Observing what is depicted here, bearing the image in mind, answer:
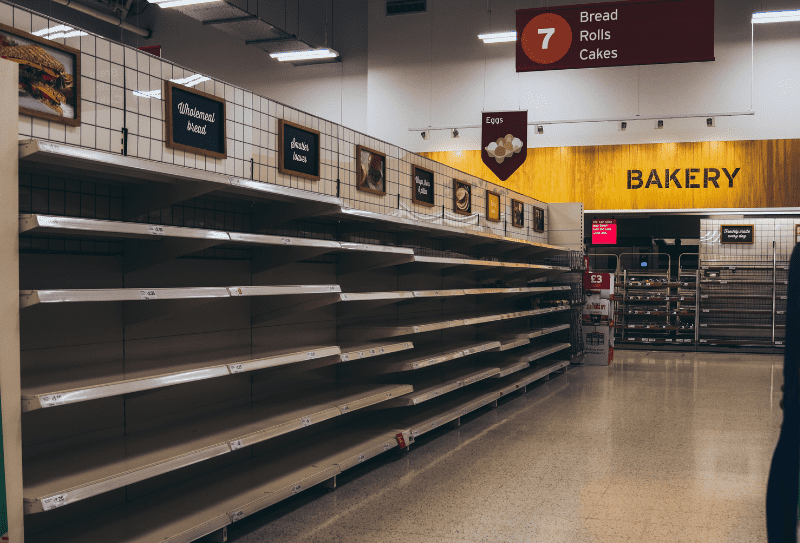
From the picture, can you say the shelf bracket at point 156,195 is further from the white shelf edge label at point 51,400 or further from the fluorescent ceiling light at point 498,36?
the fluorescent ceiling light at point 498,36

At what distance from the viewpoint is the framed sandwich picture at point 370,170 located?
492 cm

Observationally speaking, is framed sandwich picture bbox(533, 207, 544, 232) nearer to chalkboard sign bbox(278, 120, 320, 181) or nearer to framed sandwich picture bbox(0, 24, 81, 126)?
chalkboard sign bbox(278, 120, 320, 181)

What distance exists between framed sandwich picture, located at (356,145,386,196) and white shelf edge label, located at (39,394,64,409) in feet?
9.65

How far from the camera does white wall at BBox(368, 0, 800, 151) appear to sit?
38.7 ft

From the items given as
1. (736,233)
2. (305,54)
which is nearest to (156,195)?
(305,54)

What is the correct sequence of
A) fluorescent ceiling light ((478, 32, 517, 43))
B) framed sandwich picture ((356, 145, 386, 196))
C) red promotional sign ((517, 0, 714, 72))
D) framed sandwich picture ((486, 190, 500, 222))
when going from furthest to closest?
fluorescent ceiling light ((478, 32, 517, 43)) → framed sandwich picture ((486, 190, 500, 222)) → red promotional sign ((517, 0, 714, 72)) → framed sandwich picture ((356, 145, 386, 196))

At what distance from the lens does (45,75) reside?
8.47ft

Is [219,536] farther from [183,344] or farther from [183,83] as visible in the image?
[183,83]

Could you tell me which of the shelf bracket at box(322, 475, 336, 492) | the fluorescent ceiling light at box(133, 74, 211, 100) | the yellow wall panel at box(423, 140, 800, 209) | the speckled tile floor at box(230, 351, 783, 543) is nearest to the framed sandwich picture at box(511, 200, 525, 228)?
the speckled tile floor at box(230, 351, 783, 543)

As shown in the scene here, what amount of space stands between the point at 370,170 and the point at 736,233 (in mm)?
10027

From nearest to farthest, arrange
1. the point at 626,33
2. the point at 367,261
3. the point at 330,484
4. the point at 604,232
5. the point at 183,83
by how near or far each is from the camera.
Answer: the point at 183,83
the point at 330,484
the point at 367,261
the point at 626,33
the point at 604,232

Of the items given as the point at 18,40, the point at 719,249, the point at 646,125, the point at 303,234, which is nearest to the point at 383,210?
the point at 303,234

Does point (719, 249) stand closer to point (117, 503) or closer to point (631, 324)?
point (631, 324)

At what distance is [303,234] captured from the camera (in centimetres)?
439
